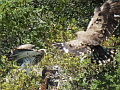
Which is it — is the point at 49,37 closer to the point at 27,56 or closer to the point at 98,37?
the point at 27,56

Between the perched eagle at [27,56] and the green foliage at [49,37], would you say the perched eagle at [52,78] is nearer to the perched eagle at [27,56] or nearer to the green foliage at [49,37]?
the green foliage at [49,37]

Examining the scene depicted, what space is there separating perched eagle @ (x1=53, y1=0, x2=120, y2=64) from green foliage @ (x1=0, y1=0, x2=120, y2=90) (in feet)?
0.49

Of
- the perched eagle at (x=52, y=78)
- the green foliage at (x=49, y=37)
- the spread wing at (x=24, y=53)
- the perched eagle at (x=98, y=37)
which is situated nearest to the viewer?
the green foliage at (x=49, y=37)

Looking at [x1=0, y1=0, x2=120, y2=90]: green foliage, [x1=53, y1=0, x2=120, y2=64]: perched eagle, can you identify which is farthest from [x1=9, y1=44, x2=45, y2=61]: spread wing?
[x1=53, y1=0, x2=120, y2=64]: perched eagle

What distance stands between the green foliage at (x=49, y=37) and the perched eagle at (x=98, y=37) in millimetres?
149

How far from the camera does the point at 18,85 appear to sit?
5508 millimetres

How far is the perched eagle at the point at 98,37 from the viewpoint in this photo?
548 cm

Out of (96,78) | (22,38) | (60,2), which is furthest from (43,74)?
(60,2)

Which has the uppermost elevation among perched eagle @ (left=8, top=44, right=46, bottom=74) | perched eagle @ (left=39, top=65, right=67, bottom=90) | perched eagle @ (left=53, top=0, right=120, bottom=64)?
perched eagle @ (left=53, top=0, right=120, bottom=64)

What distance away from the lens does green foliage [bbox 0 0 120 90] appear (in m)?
5.27

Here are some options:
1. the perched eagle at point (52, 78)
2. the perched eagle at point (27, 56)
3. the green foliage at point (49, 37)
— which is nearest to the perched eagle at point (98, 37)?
the green foliage at point (49, 37)

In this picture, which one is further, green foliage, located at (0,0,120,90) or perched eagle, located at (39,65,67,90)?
perched eagle, located at (39,65,67,90)

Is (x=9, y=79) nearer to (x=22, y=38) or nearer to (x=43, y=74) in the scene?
(x=43, y=74)

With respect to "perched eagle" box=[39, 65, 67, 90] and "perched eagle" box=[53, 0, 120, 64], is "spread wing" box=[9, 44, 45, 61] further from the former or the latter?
"perched eagle" box=[53, 0, 120, 64]
